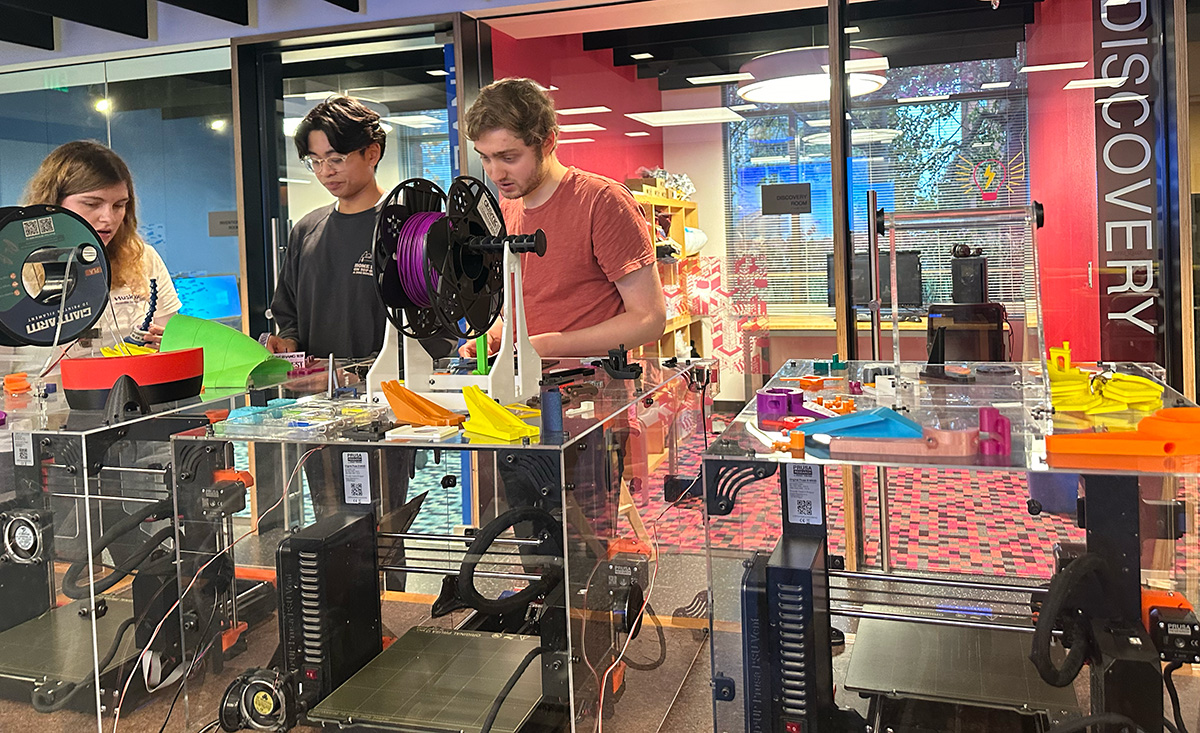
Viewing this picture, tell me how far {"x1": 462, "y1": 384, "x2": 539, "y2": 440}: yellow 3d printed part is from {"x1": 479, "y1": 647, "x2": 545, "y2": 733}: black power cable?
0.43 metres

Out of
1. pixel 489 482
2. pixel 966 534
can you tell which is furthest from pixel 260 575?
pixel 966 534

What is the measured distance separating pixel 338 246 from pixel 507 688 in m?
1.97

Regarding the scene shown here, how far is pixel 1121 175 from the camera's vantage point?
11.9ft

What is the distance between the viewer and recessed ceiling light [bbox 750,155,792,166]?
402 cm

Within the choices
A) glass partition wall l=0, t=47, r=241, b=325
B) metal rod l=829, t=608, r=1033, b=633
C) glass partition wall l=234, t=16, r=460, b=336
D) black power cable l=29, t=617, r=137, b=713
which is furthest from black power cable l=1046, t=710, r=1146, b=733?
glass partition wall l=0, t=47, r=241, b=325

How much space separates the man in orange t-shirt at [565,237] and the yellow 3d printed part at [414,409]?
57 cm

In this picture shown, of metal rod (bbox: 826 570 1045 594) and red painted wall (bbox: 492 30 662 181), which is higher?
red painted wall (bbox: 492 30 662 181)

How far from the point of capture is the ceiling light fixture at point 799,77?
390 cm

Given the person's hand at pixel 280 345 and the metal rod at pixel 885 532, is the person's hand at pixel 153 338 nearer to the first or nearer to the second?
the person's hand at pixel 280 345

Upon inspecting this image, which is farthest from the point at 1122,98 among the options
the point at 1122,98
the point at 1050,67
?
the point at 1050,67

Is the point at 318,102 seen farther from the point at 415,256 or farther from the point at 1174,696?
the point at 1174,696

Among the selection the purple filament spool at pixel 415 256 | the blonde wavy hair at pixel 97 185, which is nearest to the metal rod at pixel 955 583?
the purple filament spool at pixel 415 256

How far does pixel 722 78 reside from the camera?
4121mm

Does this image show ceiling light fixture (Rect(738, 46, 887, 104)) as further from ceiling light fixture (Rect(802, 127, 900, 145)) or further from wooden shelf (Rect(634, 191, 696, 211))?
wooden shelf (Rect(634, 191, 696, 211))
